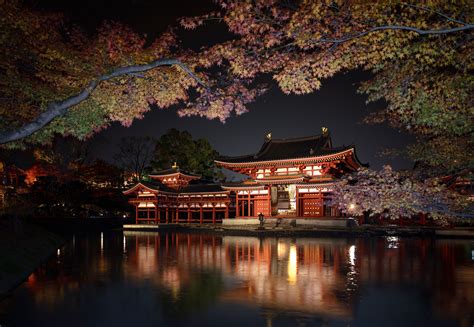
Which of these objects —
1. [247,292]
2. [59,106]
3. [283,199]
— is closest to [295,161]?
[283,199]

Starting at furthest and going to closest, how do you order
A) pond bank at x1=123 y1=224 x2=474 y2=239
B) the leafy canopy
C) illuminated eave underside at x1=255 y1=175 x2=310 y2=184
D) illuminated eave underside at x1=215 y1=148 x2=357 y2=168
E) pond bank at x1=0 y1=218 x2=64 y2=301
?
the leafy canopy, illuminated eave underside at x1=255 y1=175 x2=310 y2=184, illuminated eave underside at x1=215 y1=148 x2=357 y2=168, pond bank at x1=123 y1=224 x2=474 y2=239, pond bank at x1=0 y1=218 x2=64 y2=301

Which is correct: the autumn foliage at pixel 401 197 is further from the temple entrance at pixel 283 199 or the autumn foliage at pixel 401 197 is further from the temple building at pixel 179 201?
the temple building at pixel 179 201

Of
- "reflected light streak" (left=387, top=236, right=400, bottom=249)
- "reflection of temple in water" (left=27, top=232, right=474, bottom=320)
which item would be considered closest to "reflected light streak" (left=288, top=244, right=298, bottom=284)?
"reflection of temple in water" (left=27, top=232, right=474, bottom=320)

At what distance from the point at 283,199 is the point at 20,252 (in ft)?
94.1

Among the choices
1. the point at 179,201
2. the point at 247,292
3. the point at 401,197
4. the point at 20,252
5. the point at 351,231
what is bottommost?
the point at 351,231

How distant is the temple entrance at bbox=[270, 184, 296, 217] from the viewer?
134 ft

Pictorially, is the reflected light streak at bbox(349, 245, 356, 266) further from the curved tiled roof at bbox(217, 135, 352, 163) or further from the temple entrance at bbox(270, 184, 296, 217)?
the temple entrance at bbox(270, 184, 296, 217)

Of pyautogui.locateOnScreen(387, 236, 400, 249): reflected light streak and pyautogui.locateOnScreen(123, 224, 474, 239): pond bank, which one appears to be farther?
pyautogui.locateOnScreen(123, 224, 474, 239): pond bank

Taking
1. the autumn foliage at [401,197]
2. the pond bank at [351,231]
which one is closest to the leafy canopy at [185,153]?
the pond bank at [351,231]

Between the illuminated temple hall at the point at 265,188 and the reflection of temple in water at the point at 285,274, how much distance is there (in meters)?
16.0

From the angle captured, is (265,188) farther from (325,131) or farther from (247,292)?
(247,292)

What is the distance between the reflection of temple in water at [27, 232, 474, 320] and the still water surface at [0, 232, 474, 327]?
3 centimetres

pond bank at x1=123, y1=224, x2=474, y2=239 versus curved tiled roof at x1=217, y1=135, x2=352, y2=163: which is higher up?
curved tiled roof at x1=217, y1=135, x2=352, y2=163

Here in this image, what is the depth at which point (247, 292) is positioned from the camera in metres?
10.6
